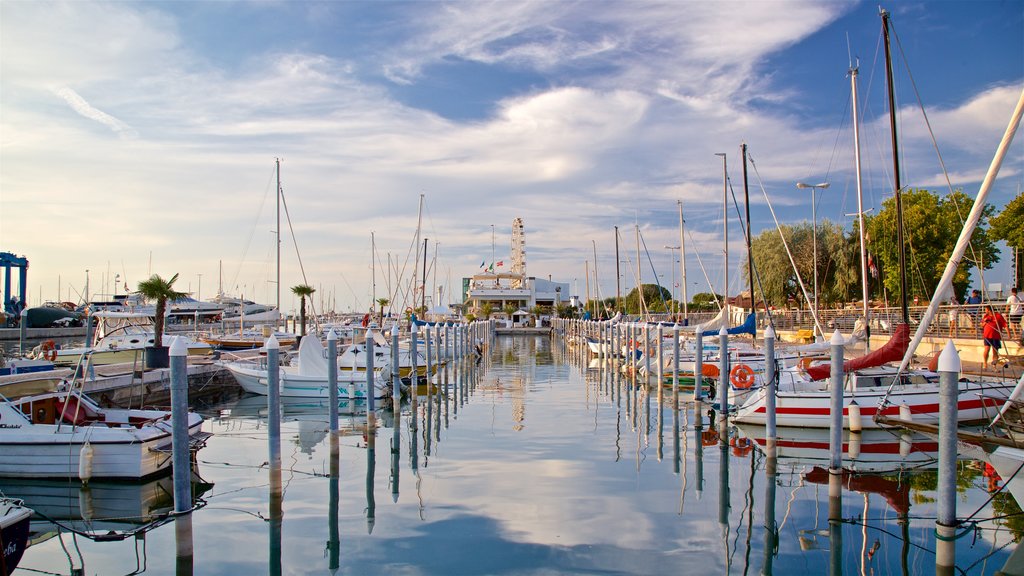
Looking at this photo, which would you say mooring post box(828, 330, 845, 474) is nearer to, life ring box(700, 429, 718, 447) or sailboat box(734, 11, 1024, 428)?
sailboat box(734, 11, 1024, 428)

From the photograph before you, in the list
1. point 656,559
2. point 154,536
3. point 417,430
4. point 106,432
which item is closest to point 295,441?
point 417,430

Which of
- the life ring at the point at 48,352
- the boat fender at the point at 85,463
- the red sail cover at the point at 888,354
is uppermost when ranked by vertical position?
the red sail cover at the point at 888,354

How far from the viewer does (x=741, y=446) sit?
15844mm

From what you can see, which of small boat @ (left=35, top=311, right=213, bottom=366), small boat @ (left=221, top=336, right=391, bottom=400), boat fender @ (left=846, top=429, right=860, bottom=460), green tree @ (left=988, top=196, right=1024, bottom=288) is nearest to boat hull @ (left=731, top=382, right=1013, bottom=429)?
boat fender @ (left=846, top=429, right=860, bottom=460)

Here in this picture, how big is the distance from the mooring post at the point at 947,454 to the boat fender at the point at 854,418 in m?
8.39

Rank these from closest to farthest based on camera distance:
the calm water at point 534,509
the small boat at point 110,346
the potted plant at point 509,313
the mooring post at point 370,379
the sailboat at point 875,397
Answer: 1. the calm water at point 534,509
2. the sailboat at point 875,397
3. the mooring post at point 370,379
4. the small boat at point 110,346
5. the potted plant at point 509,313

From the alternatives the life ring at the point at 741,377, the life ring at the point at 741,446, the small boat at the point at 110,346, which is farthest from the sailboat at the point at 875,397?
the small boat at the point at 110,346

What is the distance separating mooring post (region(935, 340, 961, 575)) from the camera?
8273 mm

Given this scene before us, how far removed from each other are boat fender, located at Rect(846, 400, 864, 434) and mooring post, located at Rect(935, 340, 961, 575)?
330 inches

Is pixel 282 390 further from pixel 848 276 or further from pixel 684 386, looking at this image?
pixel 848 276

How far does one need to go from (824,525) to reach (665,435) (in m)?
7.18

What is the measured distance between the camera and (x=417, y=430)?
18.4 m

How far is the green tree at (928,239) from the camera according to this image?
46.3 m

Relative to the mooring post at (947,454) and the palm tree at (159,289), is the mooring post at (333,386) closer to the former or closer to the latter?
the mooring post at (947,454)
